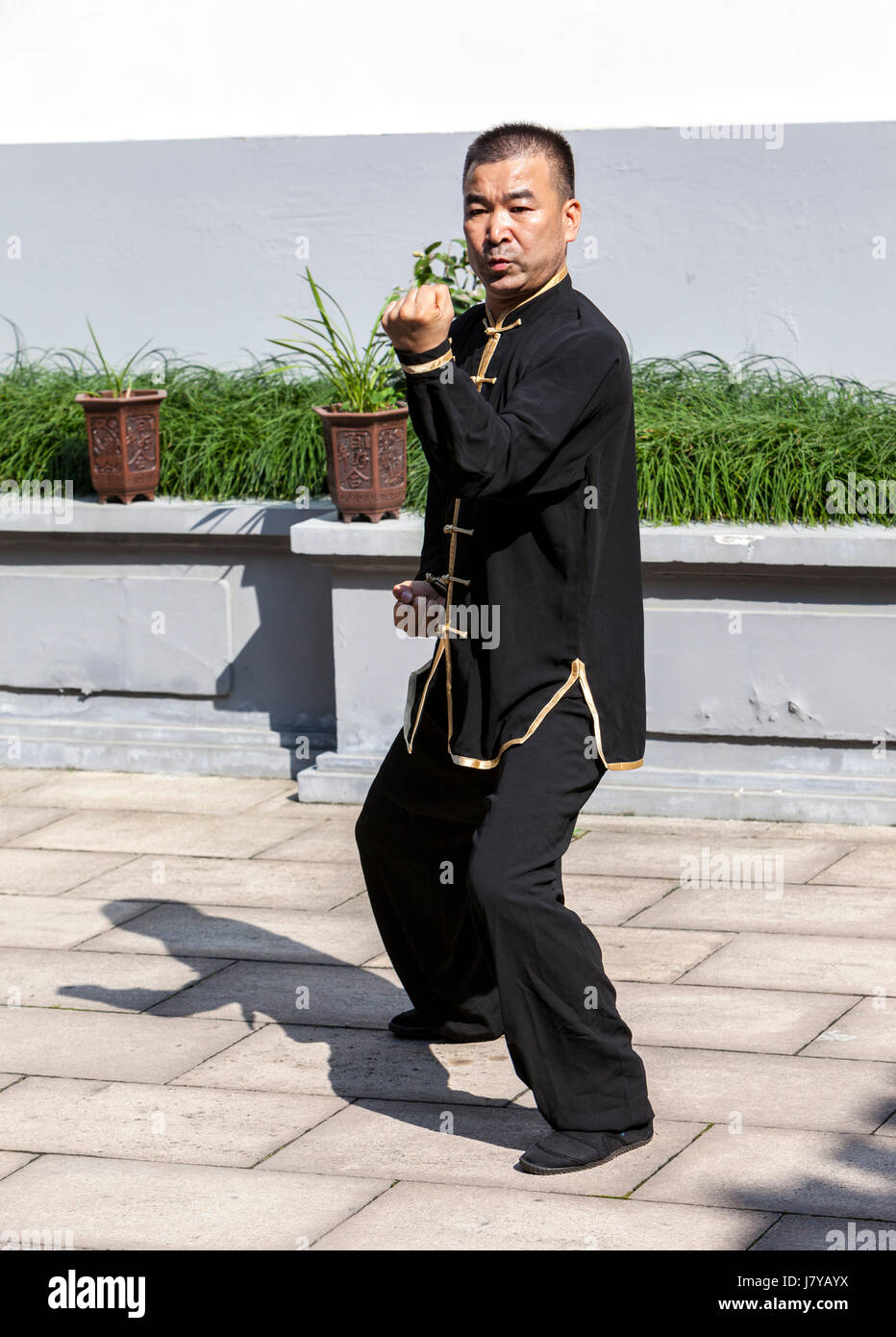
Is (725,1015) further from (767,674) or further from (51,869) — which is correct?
(51,869)

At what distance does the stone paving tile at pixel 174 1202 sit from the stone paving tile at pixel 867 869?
2.48 m

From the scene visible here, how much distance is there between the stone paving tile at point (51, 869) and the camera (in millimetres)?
6410

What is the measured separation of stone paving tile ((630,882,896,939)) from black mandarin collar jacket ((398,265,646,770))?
5.48 feet

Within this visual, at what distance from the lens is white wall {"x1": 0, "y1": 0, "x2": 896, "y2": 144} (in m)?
8.35

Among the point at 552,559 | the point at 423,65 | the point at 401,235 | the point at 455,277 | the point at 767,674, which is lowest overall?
the point at 767,674

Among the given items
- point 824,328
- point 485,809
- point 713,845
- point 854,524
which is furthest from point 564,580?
point 824,328

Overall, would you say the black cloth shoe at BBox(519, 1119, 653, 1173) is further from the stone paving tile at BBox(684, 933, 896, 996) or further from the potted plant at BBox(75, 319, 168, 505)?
the potted plant at BBox(75, 319, 168, 505)

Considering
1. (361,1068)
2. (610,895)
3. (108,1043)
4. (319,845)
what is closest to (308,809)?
(319,845)

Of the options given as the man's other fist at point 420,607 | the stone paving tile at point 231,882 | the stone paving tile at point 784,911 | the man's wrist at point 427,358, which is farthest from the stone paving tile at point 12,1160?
the stone paving tile at point 784,911

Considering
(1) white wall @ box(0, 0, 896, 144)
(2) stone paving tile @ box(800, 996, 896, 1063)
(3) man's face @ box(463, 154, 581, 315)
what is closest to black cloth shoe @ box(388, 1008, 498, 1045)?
(2) stone paving tile @ box(800, 996, 896, 1063)

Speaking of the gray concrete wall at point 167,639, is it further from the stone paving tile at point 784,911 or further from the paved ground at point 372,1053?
the stone paving tile at point 784,911

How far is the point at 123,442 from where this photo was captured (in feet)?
25.9

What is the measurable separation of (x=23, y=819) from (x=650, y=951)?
Answer: 2737mm

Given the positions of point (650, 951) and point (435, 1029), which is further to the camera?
point (650, 951)
